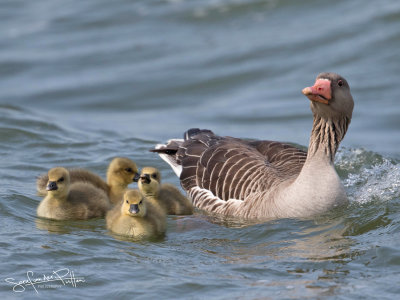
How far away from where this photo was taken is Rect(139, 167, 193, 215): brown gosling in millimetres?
9562

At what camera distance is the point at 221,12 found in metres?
21.2

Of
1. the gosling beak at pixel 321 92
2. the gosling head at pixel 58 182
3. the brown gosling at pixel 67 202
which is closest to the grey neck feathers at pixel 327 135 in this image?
the gosling beak at pixel 321 92

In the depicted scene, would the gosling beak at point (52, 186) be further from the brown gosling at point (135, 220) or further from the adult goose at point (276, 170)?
the adult goose at point (276, 170)

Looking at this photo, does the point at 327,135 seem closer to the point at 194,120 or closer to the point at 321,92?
the point at 321,92

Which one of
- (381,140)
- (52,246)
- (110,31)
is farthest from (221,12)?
(52,246)

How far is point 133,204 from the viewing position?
27.6 ft

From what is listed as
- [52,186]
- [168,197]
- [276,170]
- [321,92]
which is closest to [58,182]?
[52,186]

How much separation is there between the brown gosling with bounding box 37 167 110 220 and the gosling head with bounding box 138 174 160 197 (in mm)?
489

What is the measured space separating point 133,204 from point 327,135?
2505mm

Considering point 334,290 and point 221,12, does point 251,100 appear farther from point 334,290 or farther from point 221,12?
point 334,290

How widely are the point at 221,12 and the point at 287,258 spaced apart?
13967 mm

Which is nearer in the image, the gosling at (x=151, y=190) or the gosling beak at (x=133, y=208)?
the gosling beak at (x=133, y=208)

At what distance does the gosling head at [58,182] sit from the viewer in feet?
29.3

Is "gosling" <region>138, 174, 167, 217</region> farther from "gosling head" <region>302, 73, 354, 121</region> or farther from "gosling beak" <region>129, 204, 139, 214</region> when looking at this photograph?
"gosling head" <region>302, 73, 354, 121</region>
